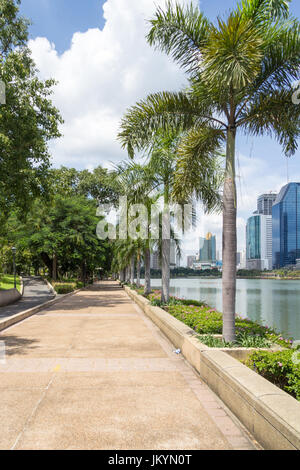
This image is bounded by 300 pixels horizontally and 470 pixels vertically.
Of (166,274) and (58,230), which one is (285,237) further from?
(166,274)

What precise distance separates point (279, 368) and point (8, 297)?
18.9 meters

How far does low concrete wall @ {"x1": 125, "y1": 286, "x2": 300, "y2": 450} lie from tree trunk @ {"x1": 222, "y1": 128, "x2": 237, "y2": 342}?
0.91 m

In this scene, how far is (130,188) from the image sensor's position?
17.2 meters

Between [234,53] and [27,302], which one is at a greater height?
[234,53]

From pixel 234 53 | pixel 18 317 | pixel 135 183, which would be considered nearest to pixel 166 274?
pixel 135 183

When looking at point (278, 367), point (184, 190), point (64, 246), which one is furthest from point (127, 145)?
point (64, 246)

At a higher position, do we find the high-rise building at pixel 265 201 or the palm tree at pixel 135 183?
the high-rise building at pixel 265 201

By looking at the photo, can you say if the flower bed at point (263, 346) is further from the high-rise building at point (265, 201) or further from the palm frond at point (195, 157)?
the high-rise building at point (265, 201)

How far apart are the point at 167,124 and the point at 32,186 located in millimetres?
13260

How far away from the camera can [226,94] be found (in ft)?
27.1

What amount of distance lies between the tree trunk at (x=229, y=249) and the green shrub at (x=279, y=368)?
1.97 metres

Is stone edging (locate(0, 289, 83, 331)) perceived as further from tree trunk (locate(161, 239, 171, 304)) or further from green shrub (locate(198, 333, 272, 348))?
green shrub (locate(198, 333, 272, 348))

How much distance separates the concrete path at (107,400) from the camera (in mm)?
4082

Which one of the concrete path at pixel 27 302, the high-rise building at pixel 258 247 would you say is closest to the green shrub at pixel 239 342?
the concrete path at pixel 27 302
